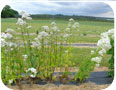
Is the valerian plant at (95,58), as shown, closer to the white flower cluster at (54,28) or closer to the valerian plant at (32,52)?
the valerian plant at (32,52)

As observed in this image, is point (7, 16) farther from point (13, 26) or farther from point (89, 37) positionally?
point (89, 37)

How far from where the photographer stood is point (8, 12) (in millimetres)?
2430

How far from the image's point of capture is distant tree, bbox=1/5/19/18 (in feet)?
7.80

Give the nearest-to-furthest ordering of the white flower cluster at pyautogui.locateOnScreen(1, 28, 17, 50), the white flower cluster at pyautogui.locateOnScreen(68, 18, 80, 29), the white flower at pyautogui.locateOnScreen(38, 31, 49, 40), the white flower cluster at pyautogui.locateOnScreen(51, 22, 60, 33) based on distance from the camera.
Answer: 1. the white flower cluster at pyautogui.locateOnScreen(1, 28, 17, 50)
2. the white flower at pyautogui.locateOnScreen(38, 31, 49, 40)
3. the white flower cluster at pyautogui.locateOnScreen(51, 22, 60, 33)
4. the white flower cluster at pyautogui.locateOnScreen(68, 18, 80, 29)

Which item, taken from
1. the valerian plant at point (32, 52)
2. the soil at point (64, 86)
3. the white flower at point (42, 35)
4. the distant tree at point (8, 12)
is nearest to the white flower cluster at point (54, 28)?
the valerian plant at point (32, 52)

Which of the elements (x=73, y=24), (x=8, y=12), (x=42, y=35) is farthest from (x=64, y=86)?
(x=8, y=12)

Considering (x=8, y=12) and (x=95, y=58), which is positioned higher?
(x=8, y=12)

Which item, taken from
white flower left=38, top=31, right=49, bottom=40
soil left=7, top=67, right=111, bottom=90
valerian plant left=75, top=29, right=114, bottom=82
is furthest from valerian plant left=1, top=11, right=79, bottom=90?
valerian plant left=75, top=29, right=114, bottom=82

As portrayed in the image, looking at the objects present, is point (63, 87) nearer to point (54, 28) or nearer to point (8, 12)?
point (54, 28)

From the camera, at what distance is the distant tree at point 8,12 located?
238 centimetres

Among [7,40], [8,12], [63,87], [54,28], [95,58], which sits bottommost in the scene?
[63,87]

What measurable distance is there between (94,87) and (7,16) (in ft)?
4.96

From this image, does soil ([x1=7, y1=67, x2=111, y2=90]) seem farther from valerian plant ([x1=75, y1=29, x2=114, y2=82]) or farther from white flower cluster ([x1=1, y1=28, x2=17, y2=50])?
white flower cluster ([x1=1, y1=28, x2=17, y2=50])

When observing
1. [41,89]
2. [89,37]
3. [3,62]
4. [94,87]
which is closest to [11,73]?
[3,62]
